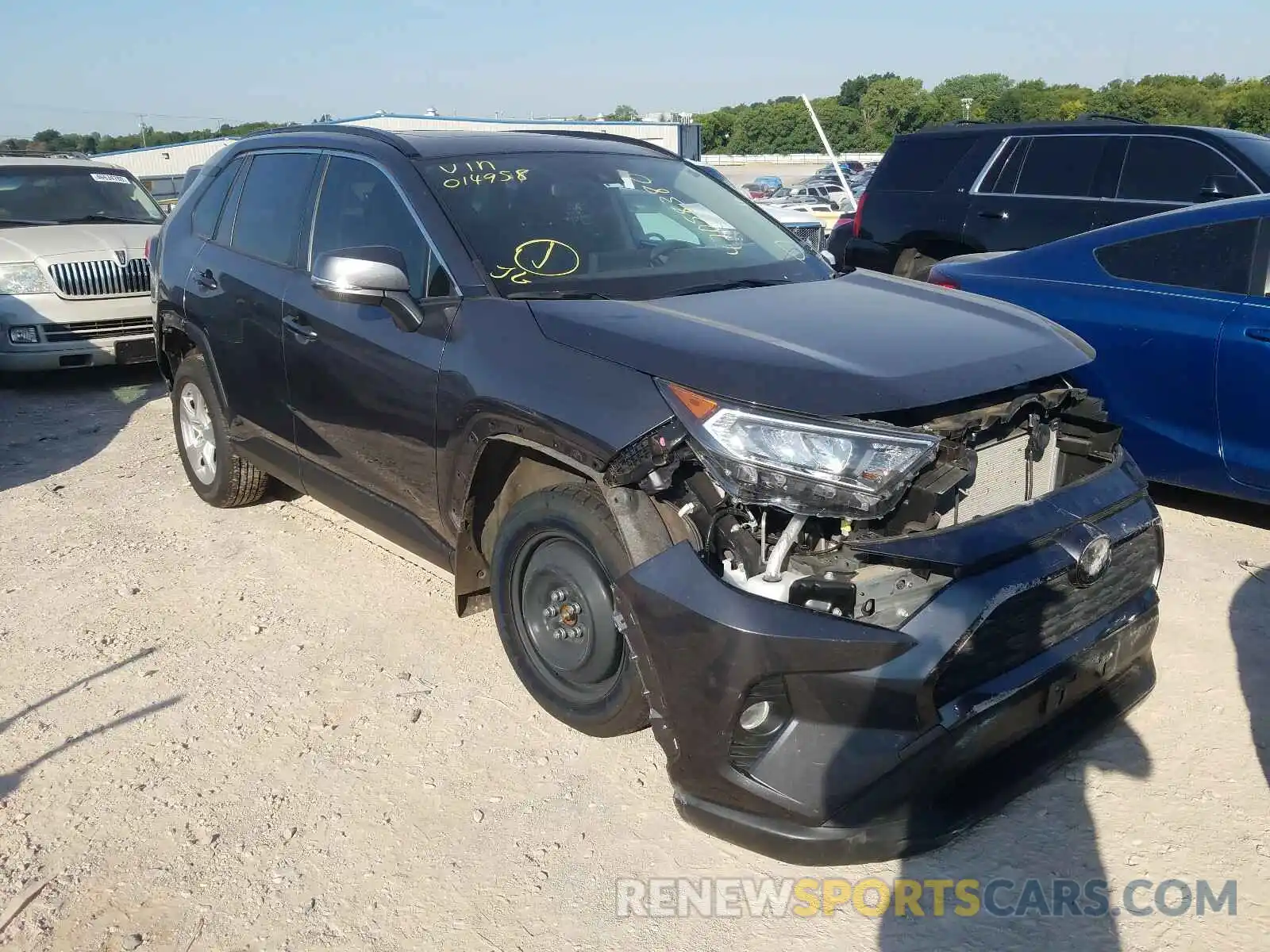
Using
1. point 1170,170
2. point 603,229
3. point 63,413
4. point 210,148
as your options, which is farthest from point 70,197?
point 210,148

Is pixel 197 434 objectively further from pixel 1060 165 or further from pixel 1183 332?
pixel 1060 165

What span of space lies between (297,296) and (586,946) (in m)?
2.78

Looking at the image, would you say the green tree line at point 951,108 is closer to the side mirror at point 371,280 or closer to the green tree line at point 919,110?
the green tree line at point 919,110

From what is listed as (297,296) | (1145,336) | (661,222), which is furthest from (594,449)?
(1145,336)

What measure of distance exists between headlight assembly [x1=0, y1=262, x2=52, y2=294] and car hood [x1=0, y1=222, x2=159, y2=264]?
0.18ft

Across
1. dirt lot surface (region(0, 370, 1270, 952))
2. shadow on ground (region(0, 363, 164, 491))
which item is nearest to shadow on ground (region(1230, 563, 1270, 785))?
dirt lot surface (region(0, 370, 1270, 952))

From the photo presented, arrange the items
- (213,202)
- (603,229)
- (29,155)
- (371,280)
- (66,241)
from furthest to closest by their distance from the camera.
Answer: (29,155), (66,241), (213,202), (603,229), (371,280)

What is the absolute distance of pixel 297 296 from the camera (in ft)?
13.8

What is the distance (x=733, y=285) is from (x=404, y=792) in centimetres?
199

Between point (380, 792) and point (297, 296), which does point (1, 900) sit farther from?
point (297, 296)

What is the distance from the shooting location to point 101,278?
8672 mm

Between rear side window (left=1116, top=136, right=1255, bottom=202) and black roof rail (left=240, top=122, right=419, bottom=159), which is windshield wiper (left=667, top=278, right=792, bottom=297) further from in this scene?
rear side window (left=1116, top=136, right=1255, bottom=202)

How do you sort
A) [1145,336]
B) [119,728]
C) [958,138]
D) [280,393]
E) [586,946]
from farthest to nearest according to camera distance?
[958,138] < [1145,336] < [280,393] < [119,728] < [586,946]

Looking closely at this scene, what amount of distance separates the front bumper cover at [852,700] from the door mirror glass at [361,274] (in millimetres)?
1337
